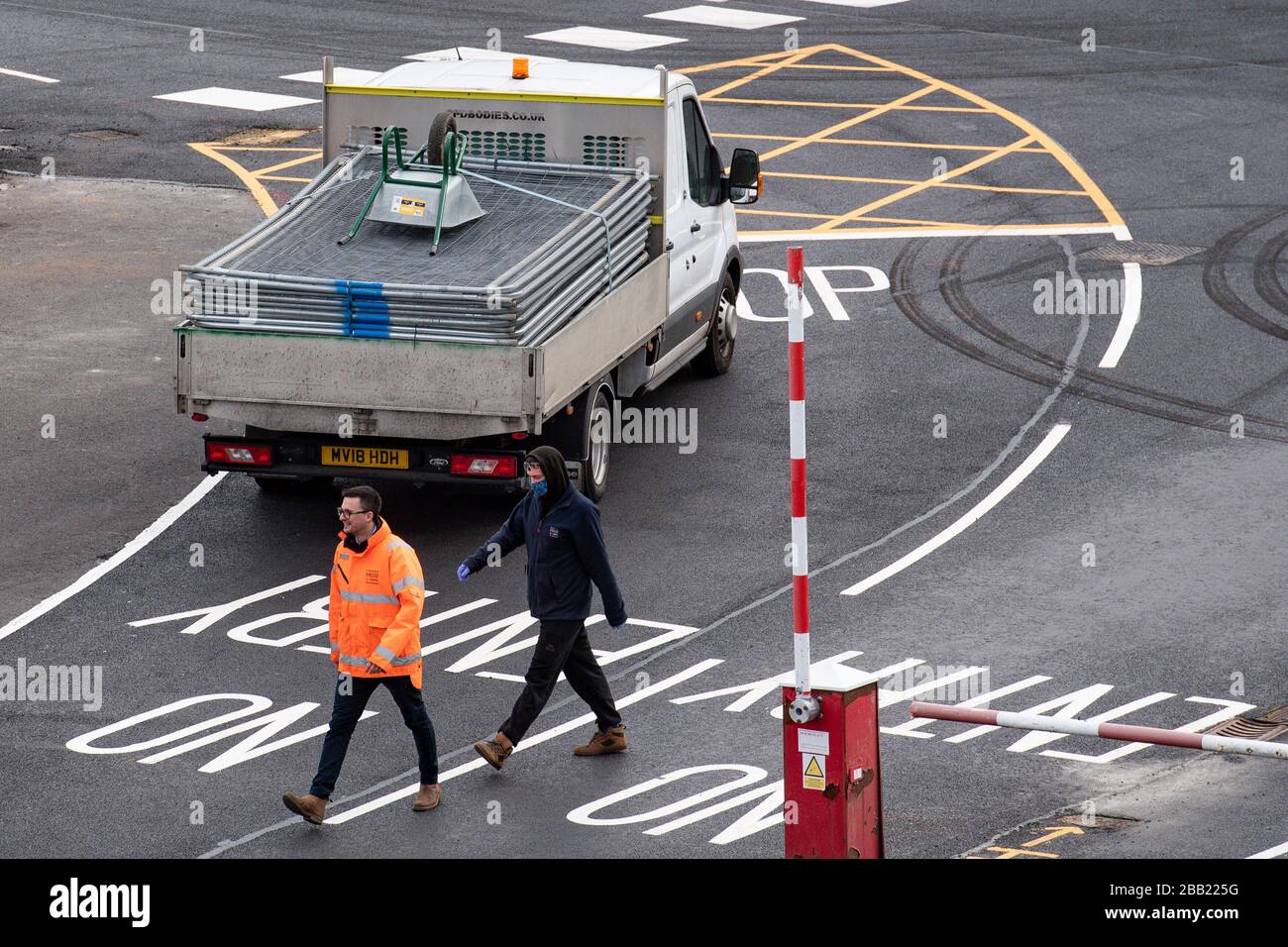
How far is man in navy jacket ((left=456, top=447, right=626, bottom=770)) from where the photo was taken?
38.3ft

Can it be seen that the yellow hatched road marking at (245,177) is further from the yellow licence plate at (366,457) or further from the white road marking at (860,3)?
the white road marking at (860,3)

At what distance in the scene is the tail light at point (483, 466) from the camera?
14.7m

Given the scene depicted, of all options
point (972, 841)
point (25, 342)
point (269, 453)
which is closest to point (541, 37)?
point (25, 342)

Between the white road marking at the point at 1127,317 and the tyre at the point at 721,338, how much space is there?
329 centimetres

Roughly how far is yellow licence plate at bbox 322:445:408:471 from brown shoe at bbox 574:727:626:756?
11.7 ft

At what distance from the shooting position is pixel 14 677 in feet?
42.4

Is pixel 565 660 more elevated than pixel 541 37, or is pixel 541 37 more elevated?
pixel 541 37

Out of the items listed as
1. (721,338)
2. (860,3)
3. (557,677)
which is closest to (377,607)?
(557,677)

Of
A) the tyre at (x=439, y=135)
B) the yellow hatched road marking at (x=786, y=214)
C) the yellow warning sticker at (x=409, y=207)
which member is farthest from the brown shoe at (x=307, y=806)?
the yellow hatched road marking at (x=786, y=214)

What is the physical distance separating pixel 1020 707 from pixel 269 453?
5678mm

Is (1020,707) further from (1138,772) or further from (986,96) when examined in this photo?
(986,96)

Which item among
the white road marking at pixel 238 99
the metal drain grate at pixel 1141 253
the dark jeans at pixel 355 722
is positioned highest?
the white road marking at pixel 238 99

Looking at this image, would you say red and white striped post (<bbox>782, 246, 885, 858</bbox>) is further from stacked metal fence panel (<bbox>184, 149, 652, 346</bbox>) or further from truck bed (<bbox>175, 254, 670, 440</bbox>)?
stacked metal fence panel (<bbox>184, 149, 652, 346</bbox>)

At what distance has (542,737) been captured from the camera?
1220 centimetres
